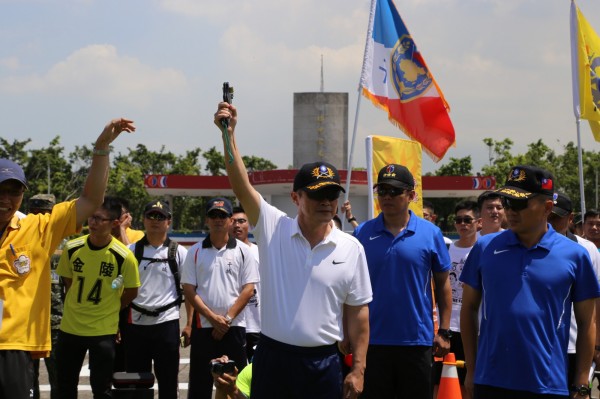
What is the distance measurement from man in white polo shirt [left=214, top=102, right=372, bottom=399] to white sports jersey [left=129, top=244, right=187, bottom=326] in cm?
360

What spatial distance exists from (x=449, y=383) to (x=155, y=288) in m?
2.91

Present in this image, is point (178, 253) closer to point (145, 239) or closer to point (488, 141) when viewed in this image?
point (145, 239)

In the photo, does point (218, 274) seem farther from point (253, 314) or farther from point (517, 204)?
point (517, 204)

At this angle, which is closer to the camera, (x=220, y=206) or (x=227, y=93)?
(x=227, y=93)

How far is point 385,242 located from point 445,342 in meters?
0.90

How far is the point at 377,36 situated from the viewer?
39.9 ft

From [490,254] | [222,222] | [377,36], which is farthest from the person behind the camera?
[377,36]

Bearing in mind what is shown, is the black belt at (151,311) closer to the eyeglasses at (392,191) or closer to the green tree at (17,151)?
the eyeglasses at (392,191)

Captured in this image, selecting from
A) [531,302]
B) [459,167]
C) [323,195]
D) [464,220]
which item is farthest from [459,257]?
[459,167]

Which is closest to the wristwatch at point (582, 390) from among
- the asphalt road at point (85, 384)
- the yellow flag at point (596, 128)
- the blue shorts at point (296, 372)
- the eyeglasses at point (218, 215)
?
the blue shorts at point (296, 372)

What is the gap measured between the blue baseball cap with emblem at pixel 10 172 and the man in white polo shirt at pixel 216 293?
331 centimetres

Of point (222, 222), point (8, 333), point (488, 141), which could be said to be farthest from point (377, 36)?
point (488, 141)

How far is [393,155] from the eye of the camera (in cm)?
988

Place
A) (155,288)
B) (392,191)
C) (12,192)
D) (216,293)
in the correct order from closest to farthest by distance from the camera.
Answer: (12,192) → (392,191) → (216,293) → (155,288)
